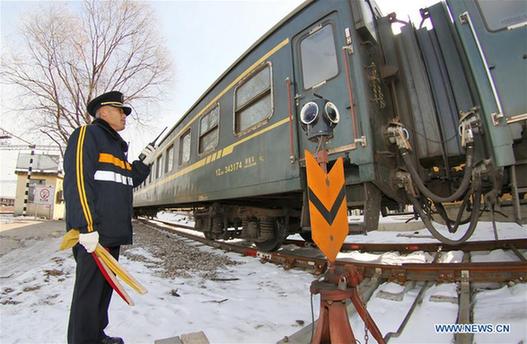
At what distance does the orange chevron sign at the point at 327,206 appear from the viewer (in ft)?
6.78

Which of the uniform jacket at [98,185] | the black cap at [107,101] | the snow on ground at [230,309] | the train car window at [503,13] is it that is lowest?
the snow on ground at [230,309]

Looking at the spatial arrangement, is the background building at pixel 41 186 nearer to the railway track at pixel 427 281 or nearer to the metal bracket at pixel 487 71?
the railway track at pixel 427 281

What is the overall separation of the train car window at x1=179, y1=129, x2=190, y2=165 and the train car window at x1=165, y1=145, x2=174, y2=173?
2.59ft

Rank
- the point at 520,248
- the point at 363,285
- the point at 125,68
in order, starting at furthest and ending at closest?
the point at 125,68 → the point at 520,248 → the point at 363,285

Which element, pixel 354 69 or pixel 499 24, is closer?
pixel 499 24

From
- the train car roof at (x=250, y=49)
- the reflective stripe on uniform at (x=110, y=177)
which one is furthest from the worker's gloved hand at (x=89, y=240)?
the train car roof at (x=250, y=49)

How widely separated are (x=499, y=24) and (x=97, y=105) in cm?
355

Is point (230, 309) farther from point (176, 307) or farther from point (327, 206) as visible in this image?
point (327, 206)

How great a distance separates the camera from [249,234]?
5738 mm

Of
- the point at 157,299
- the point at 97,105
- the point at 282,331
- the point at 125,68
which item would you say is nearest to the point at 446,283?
the point at 282,331

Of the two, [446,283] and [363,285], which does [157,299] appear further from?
[446,283]

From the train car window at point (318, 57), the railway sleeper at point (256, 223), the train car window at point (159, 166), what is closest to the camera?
the train car window at point (318, 57)

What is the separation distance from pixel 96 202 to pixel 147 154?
3.52ft

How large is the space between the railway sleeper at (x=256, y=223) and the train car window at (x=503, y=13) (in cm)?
371
